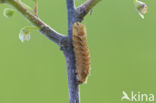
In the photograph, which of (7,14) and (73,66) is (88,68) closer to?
(73,66)

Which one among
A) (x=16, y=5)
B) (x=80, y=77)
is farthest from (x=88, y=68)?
(x=16, y=5)

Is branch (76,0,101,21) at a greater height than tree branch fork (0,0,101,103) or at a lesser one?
greater

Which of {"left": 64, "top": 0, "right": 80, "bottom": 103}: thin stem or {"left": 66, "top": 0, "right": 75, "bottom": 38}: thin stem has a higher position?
{"left": 66, "top": 0, "right": 75, "bottom": 38}: thin stem

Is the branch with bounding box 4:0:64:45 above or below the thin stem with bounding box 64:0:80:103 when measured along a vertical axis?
above

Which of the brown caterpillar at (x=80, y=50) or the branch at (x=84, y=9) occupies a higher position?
the branch at (x=84, y=9)

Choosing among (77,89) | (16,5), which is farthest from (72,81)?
(16,5)

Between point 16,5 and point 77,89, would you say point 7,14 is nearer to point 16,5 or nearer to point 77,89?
point 16,5

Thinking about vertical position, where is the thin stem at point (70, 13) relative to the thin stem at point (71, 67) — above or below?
above

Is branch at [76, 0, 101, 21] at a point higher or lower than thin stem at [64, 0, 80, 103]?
higher
